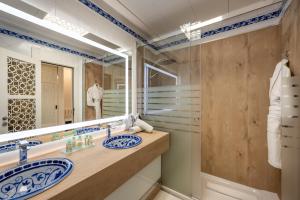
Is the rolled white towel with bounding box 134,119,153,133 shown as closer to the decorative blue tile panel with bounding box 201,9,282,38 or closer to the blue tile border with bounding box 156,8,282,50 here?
the blue tile border with bounding box 156,8,282,50

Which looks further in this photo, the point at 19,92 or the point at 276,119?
the point at 276,119

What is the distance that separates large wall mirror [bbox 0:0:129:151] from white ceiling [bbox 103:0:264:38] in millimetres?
494

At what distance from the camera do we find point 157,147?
5.38ft

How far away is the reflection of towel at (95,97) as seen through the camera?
1.71 meters

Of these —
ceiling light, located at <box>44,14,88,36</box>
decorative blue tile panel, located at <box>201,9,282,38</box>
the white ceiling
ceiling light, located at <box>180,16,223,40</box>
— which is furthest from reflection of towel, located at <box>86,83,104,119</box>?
decorative blue tile panel, located at <box>201,9,282,38</box>

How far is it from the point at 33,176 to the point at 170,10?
212cm

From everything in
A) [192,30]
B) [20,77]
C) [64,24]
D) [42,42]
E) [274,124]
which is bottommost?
[274,124]

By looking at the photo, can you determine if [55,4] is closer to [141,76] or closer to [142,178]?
[141,76]

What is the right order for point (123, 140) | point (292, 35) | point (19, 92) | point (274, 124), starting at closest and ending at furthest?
point (19, 92) < point (292, 35) < point (274, 124) < point (123, 140)

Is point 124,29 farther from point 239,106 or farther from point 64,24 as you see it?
point 239,106

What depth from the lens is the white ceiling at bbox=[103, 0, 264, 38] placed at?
166 centimetres

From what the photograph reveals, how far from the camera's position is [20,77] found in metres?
1.15

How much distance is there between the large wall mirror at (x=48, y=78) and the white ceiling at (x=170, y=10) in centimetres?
49

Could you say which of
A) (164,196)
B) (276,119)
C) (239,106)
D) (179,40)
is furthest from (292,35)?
(164,196)
